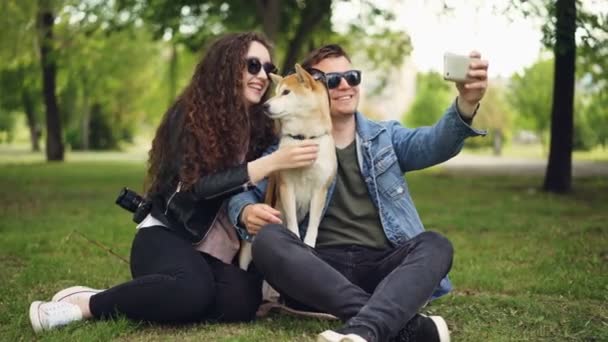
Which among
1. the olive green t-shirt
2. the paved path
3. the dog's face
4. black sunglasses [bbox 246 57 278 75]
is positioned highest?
black sunglasses [bbox 246 57 278 75]

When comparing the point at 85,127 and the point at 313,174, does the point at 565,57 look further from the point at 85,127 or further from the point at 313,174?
the point at 85,127

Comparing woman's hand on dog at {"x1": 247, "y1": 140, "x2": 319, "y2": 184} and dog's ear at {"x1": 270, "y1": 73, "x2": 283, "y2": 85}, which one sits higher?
dog's ear at {"x1": 270, "y1": 73, "x2": 283, "y2": 85}

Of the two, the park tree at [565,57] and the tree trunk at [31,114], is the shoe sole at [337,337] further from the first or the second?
the tree trunk at [31,114]

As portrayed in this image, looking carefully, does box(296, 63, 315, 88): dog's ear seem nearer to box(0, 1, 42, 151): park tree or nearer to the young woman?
the young woman

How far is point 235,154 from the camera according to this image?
4000 millimetres

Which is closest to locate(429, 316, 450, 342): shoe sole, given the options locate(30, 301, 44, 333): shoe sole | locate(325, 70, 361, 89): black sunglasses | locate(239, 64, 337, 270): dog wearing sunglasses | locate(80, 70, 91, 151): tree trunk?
locate(239, 64, 337, 270): dog wearing sunglasses

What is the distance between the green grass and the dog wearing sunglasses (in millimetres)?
656

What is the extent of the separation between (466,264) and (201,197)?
2925 millimetres

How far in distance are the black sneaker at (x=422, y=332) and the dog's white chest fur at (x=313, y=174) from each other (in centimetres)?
95

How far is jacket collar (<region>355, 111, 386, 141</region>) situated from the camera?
3.99 m

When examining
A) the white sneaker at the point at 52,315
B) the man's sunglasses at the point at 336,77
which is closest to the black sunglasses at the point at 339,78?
the man's sunglasses at the point at 336,77

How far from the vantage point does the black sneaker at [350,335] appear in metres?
2.94

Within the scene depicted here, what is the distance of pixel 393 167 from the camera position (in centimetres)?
397

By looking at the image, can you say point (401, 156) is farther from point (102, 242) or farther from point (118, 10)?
point (118, 10)
